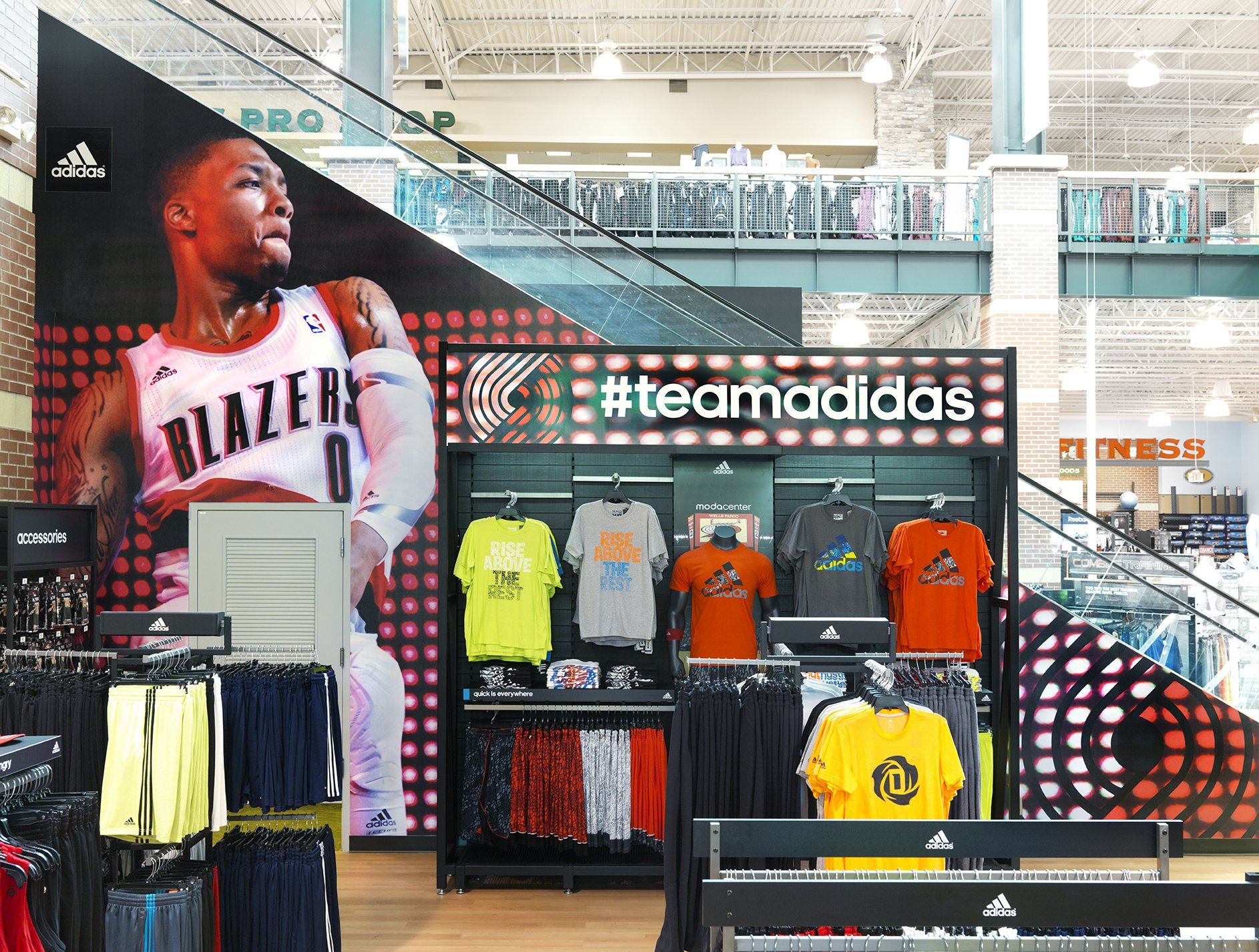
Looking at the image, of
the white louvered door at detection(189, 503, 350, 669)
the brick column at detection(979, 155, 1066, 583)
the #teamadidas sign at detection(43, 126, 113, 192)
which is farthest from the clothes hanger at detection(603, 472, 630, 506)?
the brick column at detection(979, 155, 1066, 583)

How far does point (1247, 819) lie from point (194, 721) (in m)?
5.92

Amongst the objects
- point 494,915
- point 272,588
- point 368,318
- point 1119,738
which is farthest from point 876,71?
point 494,915

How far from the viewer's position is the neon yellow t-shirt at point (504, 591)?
5379 mm

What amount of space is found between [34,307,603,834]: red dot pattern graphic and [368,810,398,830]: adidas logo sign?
0.37 ft

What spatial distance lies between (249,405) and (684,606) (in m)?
3.06

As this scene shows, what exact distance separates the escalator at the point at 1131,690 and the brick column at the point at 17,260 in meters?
6.16

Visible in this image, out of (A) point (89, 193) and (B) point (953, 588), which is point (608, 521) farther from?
(A) point (89, 193)

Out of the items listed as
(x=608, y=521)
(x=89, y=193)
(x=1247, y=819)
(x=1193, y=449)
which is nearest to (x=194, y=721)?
(x=608, y=521)

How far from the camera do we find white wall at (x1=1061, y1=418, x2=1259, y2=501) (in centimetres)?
2820

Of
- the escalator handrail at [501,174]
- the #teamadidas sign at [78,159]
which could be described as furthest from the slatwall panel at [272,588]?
the escalator handrail at [501,174]

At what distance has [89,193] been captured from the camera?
6.33 meters

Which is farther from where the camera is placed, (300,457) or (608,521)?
(300,457)

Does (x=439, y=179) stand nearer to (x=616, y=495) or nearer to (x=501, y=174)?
(x=501, y=174)

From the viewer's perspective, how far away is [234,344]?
6270mm
